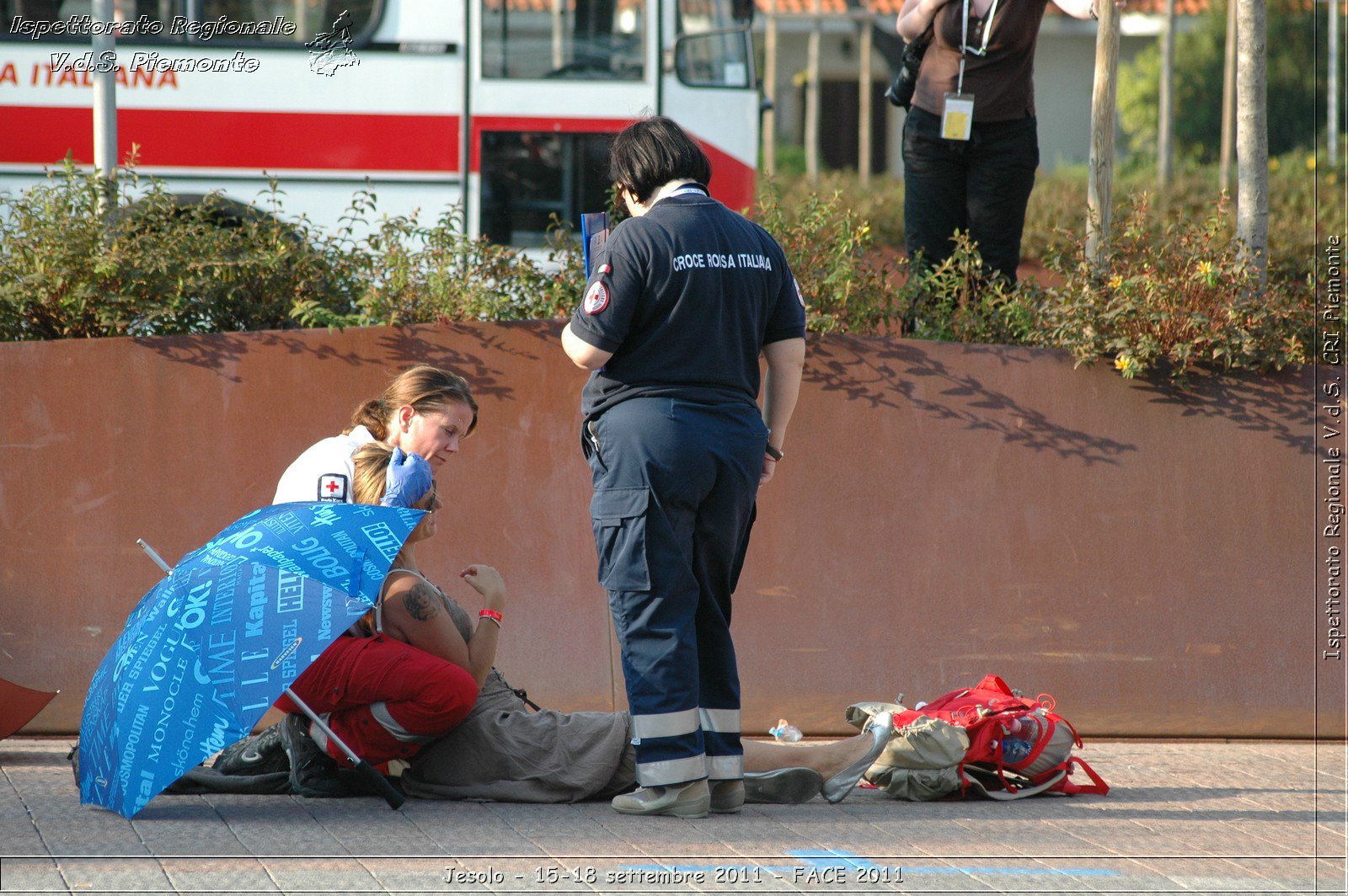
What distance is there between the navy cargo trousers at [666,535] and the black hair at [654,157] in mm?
656

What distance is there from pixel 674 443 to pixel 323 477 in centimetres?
101

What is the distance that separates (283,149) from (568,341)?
5958mm

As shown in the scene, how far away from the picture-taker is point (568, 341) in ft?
13.0

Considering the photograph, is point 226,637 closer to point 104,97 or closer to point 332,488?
point 332,488

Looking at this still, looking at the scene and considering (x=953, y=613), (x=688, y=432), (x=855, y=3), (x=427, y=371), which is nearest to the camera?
(x=688, y=432)

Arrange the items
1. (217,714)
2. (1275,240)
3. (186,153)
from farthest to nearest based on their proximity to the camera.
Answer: (186,153) → (1275,240) → (217,714)

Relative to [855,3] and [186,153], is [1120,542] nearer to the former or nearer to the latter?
[186,153]

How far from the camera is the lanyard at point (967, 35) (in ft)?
20.4

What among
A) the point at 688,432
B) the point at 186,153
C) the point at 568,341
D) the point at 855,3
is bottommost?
the point at 688,432

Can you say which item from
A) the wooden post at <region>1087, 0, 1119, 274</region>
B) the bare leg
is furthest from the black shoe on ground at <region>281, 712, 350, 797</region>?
the wooden post at <region>1087, 0, 1119, 274</region>

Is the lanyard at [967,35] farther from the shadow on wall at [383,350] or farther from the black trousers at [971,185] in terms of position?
the shadow on wall at [383,350]

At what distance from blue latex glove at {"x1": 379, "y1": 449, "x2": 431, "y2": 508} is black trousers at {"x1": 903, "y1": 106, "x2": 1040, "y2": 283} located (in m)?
3.10

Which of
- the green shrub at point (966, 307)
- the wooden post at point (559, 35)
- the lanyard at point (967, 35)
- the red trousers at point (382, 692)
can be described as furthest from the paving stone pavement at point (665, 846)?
the wooden post at point (559, 35)

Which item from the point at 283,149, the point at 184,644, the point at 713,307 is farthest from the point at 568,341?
the point at 283,149
